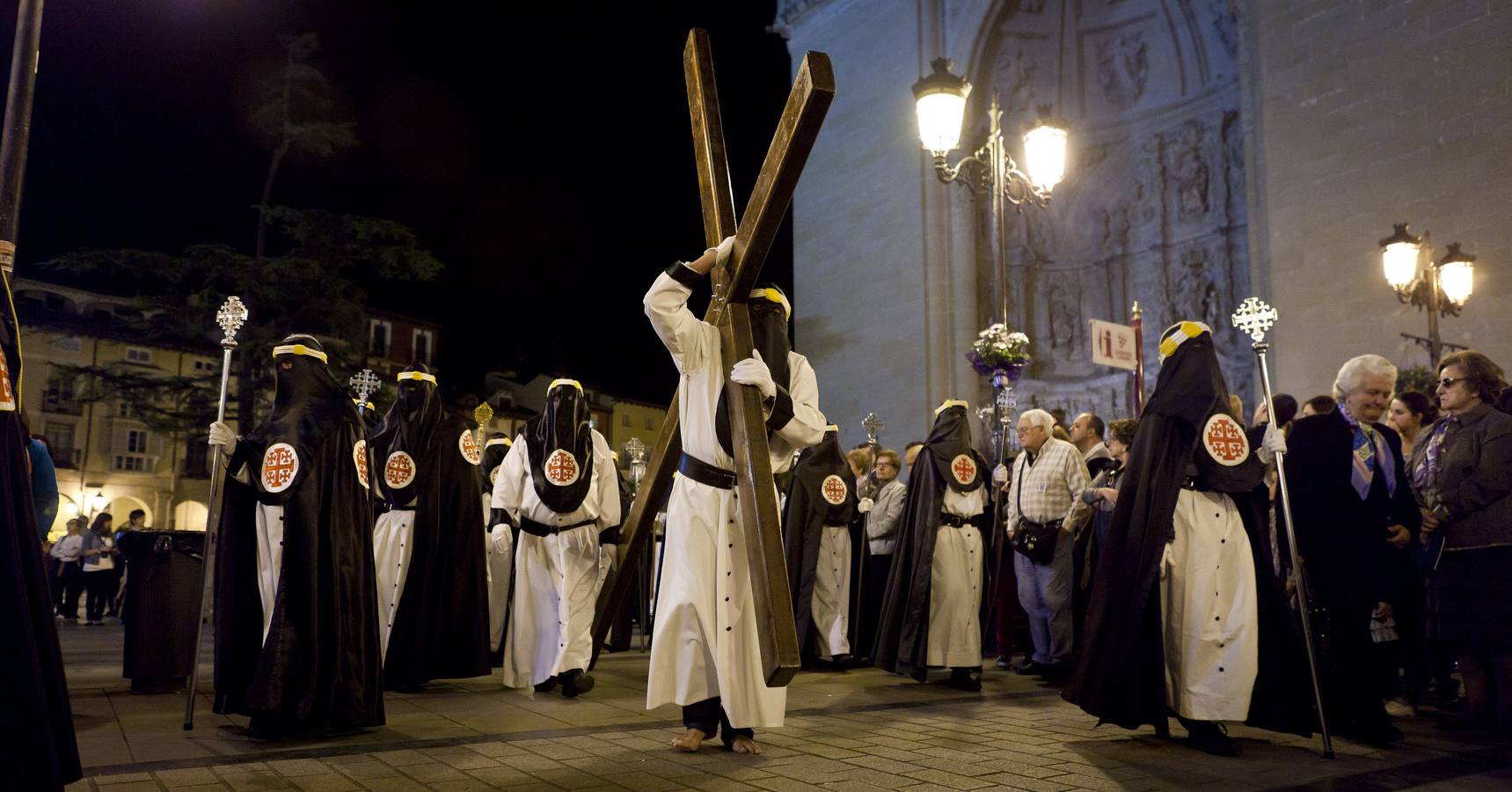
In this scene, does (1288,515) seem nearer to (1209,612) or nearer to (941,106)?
(1209,612)

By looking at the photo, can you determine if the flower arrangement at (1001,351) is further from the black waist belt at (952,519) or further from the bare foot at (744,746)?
the bare foot at (744,746)

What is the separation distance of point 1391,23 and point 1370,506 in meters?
12.1

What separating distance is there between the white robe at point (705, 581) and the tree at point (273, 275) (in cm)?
1565

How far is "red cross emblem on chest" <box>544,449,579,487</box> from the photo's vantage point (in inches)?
320

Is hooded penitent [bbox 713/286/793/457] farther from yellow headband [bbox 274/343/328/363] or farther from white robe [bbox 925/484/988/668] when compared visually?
white robe [bbox 925/484/988/668]

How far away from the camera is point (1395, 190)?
1506 cm

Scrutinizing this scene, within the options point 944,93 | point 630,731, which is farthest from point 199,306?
point 630,731

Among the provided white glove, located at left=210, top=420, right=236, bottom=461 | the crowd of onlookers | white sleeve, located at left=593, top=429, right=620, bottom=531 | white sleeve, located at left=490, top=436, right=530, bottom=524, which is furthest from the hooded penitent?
white sleeve, located at left=490, top=436, right=530, bottom=524

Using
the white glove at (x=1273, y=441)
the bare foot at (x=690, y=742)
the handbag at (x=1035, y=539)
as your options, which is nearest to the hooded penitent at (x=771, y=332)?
the bare foot at (x=690, y=742)

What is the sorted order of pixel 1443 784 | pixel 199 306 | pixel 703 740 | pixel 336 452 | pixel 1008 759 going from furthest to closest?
1. pixel 199 306
2. pixel 336 452
3. pixel 703 740
4. pixel 1008 759
5. pixel 1443 784

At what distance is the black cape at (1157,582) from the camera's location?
5664mm

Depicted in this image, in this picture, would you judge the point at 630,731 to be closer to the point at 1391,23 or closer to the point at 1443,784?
the point at 1443,784

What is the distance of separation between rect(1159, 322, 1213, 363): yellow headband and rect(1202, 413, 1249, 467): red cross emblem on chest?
0.46 m

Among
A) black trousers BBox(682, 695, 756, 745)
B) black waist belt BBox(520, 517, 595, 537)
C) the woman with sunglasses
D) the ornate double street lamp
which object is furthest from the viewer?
the ornate double street lamp
